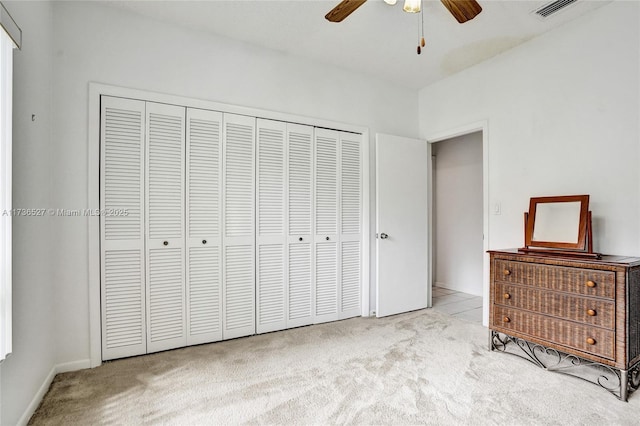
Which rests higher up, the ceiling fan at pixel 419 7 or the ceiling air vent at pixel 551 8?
the ceiling air vent at pixel 551 8

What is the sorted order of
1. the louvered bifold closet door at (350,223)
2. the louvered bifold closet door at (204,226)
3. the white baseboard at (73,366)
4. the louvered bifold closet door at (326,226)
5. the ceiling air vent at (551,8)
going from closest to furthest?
the white baseboard at (73,366)
the ceiling air vent at (551,8)
the louvered bifold closet door at (204,226)
the louvered bifold closet door at (326,226)
the louvered bifold closet door at (350,223)

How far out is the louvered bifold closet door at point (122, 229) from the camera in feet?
7.99

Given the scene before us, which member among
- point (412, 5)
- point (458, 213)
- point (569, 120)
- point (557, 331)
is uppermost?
point (412, 5)

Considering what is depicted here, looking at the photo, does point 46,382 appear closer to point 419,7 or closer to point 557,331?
point 419,7

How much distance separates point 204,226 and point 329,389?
5.43 feet

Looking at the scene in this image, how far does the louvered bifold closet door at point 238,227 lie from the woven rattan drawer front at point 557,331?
2.17 m

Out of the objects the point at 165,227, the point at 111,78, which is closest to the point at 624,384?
the point at 165,227

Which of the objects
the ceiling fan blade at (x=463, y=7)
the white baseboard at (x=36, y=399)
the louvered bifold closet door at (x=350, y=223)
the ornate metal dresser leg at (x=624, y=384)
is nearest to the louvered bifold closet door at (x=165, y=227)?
the white baseboard at (x=36, y=399)

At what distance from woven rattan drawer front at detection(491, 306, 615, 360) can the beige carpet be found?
23 centimetres

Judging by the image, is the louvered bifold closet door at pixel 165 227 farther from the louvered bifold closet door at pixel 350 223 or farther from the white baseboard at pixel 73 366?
the louvered bifold closet door at pixel 350 223

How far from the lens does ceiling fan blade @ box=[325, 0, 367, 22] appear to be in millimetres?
1915

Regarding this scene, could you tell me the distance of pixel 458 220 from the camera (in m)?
4.91

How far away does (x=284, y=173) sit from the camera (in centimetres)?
Result: 315

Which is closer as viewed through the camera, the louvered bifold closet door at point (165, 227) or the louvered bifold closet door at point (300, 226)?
the louvered bifold closet door at point (165, 227)
